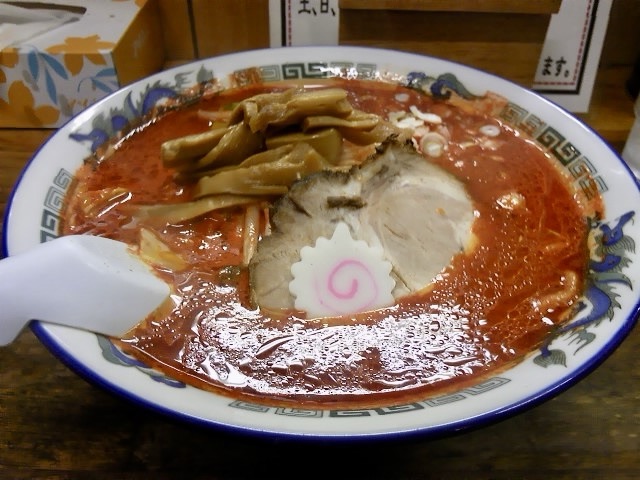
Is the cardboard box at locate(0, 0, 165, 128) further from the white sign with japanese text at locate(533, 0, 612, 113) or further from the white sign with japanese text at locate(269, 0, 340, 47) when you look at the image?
the white sign with japanese text at locate(533, 0, 612, 113)

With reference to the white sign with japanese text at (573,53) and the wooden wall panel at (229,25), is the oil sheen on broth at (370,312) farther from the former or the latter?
the wooden wall panel at (229,25)

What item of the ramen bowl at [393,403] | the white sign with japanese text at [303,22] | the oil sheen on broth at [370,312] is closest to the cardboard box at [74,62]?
the ramen bowl at [393,403]

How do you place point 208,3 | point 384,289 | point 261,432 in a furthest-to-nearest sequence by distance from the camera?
point 208,3
point 384,289
point 261,432

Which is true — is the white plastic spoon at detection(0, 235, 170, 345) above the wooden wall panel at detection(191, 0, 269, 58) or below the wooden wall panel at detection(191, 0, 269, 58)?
below

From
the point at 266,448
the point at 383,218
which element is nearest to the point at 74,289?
the point at 266,448

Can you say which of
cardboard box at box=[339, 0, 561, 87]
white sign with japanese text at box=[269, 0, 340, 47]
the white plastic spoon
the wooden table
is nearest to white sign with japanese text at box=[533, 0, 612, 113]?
cardboard box at box=[339, 0, 561, 87]

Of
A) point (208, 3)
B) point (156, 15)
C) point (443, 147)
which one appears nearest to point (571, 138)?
point (443, 147)

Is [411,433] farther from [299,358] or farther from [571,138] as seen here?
[571,138]
